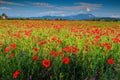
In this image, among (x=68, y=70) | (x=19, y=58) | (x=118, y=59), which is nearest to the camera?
(x=68, y=70)

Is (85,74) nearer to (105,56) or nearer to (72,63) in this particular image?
(72,63)

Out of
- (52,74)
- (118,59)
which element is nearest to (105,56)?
(118,59)

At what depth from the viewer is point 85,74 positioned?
17.3 ft

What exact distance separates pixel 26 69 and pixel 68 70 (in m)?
0.70

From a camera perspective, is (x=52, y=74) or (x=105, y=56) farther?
(x=105, y=56)

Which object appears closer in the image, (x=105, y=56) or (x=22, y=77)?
(x=22, y=77)

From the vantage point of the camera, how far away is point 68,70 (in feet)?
17.1

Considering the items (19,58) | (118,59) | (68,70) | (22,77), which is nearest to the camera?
(22,77)

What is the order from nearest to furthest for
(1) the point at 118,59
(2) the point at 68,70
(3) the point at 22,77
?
(3) the point at 22,77 → (2) the point at 68,70 → (1) the point at 118,59

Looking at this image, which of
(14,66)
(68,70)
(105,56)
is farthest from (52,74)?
(105,56)

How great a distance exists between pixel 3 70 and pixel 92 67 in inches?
59.8

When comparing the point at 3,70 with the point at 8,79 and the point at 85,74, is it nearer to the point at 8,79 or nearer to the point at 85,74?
the point at 8,79

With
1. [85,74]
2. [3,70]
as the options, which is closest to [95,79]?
[85,74]

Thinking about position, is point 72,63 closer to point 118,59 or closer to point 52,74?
point 52,74
